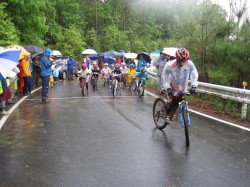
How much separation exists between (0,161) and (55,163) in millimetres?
968

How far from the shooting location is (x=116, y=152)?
19.8 feet

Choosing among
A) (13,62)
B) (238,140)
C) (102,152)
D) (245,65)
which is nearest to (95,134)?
(102,152)

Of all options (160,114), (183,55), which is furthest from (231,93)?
(183,55)

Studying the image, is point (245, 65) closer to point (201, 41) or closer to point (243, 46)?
point (243, 46)

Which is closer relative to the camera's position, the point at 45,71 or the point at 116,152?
the point at 116,152

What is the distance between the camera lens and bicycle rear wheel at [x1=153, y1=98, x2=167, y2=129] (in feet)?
25.5

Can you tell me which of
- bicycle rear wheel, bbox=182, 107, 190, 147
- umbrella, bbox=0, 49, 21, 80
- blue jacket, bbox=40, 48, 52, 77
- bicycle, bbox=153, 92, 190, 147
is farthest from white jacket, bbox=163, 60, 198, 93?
blue jacket, bbox=40, 48, 52, 77

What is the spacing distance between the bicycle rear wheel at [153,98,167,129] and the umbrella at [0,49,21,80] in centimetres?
368

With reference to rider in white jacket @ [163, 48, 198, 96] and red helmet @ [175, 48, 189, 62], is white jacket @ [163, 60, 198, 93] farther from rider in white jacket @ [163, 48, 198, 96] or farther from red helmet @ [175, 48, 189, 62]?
red helmet @ [175, 48, 189, 62]

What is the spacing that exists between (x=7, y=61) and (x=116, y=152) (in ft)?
11.3

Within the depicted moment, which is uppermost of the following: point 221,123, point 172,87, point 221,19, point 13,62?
point 221,19

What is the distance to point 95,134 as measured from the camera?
24.1 feet

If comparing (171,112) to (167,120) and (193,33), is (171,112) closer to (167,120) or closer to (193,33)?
(167,120)

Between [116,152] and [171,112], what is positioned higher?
[171,112]
